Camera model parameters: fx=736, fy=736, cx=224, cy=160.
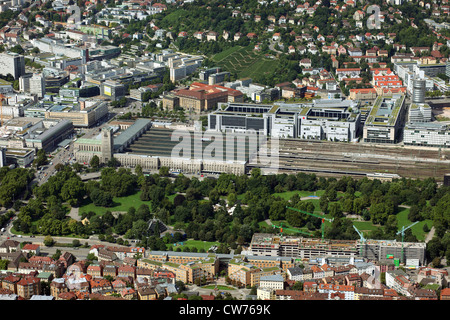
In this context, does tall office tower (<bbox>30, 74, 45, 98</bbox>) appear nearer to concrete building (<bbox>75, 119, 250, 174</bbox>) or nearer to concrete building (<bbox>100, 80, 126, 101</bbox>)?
concrete building (<bbox>100, 80, 126, 101</bbox>)

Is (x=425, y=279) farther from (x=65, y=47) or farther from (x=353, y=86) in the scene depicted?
(x=65, y=47)

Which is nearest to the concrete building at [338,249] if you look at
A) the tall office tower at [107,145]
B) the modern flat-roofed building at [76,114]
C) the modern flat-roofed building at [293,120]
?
the tall office tower at [107,145]

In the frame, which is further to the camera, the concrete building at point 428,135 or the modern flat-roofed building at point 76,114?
the modern flat-roofed building at point 76,114

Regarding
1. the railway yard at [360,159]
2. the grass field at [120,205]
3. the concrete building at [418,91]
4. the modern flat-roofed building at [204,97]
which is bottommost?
the grass field at [120,205]

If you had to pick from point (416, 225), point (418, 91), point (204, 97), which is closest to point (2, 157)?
point (204, 97)

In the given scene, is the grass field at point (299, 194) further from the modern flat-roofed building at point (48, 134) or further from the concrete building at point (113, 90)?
the concrete building at point (113, 90)
